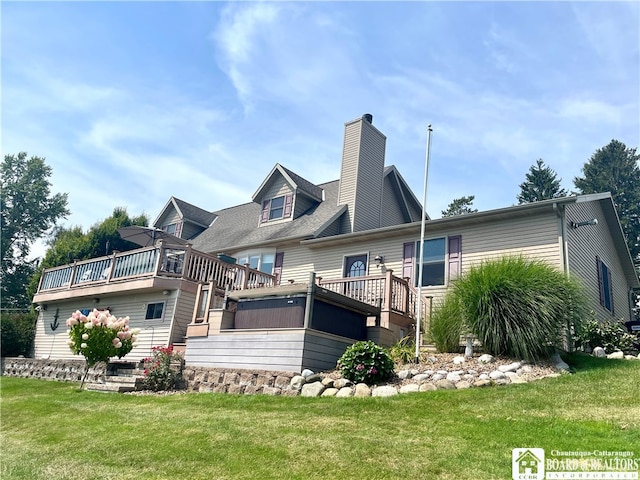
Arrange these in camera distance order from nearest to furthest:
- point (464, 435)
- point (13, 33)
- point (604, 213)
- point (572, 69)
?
point (464, 435)
point (13, 33)
point (572, 69)
point (604, 213)

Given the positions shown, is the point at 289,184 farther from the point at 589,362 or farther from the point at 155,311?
the point at 589,362

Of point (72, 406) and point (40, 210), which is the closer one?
point (72, 406)

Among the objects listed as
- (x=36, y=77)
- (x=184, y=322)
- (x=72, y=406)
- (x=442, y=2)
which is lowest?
(x=72, y=406)

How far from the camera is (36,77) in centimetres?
849

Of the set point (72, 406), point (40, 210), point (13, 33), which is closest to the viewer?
point (13, 33)

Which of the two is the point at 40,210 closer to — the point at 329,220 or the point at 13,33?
the point at 329,220

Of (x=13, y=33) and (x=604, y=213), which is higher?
(x=604, y=213)

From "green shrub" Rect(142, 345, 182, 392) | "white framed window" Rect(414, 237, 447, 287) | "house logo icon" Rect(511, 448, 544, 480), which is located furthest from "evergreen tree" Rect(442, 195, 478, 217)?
"house logo icon" Rect(511, 448, 544, 480)

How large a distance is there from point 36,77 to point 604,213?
1630cm

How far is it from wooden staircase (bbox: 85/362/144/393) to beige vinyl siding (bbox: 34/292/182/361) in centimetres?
179

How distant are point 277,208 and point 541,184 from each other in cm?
2554

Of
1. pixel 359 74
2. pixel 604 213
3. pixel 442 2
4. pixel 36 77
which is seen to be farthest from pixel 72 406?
pixel 604 213

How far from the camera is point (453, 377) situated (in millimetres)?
8164

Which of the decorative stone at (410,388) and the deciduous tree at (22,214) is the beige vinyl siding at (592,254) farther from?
the deciduous tree at (22,214)
